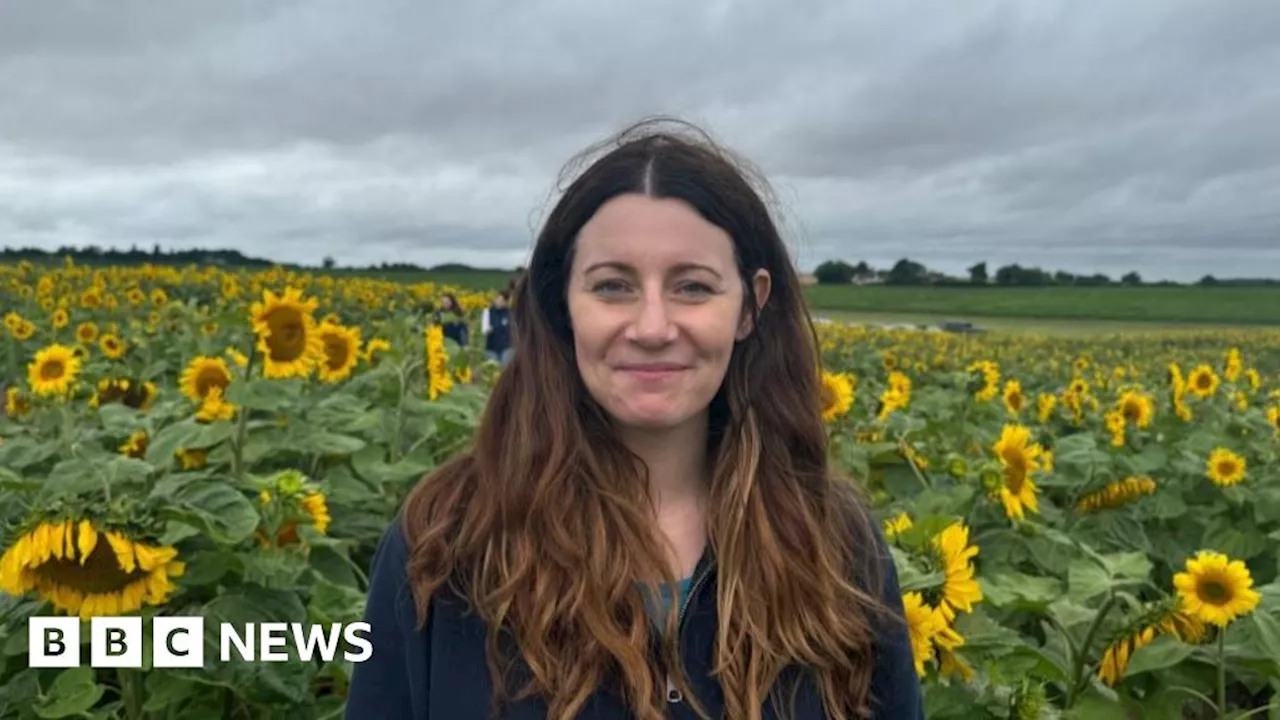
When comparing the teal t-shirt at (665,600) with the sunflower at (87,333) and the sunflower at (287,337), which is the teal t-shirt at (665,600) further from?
the sunflower at (87,333)

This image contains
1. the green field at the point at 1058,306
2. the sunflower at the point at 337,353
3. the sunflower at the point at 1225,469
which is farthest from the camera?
the green field at the point at 1058,306

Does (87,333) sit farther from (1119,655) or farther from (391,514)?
(1119,655)

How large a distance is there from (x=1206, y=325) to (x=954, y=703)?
4539 cm

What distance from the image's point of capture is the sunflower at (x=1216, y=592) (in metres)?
2.66

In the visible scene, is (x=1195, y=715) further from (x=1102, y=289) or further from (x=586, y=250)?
(x=1102, y=289)

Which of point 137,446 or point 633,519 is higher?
point 633,519

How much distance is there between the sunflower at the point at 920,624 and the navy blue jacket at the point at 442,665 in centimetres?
37

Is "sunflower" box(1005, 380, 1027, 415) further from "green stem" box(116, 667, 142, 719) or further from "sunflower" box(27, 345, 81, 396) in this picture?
"green stem" box(116, 667, 142, 719)

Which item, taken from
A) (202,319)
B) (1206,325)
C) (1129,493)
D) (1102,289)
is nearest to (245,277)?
(202,319)

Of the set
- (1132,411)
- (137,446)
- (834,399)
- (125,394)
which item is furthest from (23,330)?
(1132,411)

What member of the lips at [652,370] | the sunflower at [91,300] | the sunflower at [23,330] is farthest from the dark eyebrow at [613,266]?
the sunflower at [91,300]

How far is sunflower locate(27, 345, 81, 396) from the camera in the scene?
4523 millimetres

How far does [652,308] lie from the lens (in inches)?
72.1

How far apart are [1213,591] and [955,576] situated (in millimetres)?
759
